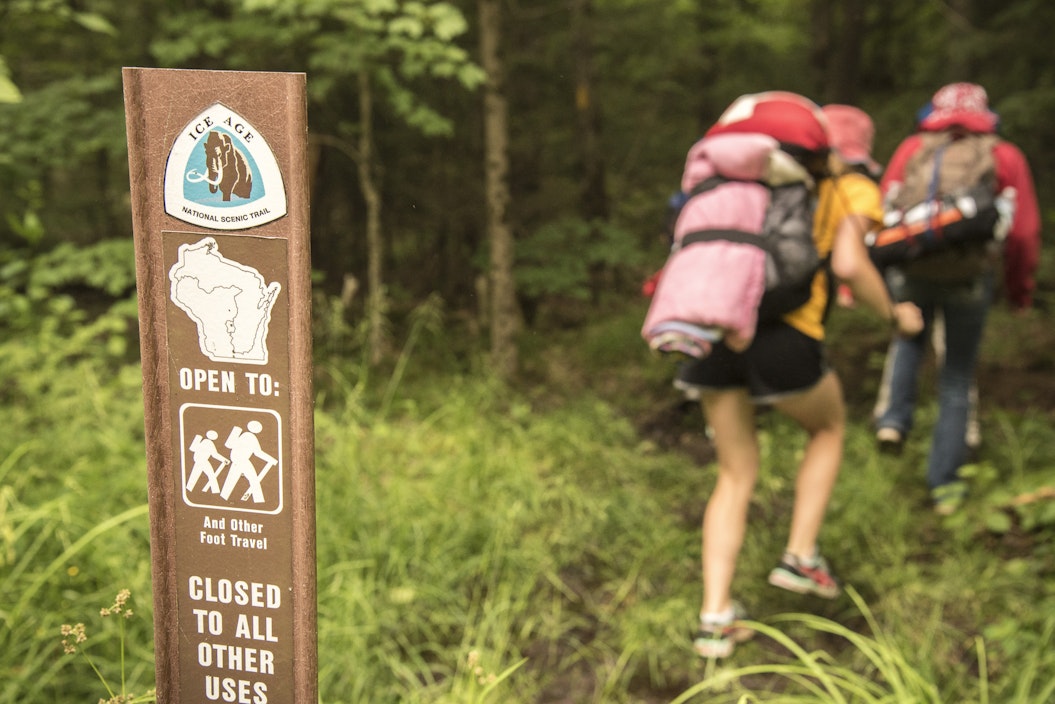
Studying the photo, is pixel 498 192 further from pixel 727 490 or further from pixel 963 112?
pixel 727 490

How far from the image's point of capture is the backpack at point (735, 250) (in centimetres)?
272

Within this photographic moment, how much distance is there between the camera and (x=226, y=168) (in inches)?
58.7

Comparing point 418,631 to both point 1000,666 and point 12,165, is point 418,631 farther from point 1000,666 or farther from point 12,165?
point 12,165

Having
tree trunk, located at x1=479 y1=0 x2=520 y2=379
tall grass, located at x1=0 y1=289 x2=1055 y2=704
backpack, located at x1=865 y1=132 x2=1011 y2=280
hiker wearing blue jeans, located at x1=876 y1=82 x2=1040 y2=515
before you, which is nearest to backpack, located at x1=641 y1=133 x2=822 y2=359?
tall grass, located at x1=0 y1=289 x2=1055 y2=704

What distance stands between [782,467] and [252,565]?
3.71 meters

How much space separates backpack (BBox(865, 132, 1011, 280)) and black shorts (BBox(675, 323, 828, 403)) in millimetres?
1253

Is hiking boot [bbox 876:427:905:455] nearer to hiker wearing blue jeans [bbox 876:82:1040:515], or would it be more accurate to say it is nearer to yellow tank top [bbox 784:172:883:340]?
hiker wearing blue jeans [bbox 876:82:1040:515]

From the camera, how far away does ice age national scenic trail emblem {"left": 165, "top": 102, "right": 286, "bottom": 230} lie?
148cm

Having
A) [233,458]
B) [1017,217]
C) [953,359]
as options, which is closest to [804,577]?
[953,359]

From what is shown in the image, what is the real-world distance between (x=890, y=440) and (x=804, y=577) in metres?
1.72

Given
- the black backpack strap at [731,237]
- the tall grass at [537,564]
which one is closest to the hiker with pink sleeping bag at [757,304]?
the black backpack strap at [731,237]

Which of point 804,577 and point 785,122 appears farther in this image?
point 804,577

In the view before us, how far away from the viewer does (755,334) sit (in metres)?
3.02

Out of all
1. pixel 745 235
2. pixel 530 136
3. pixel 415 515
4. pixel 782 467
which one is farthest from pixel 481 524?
pixel 530 136
